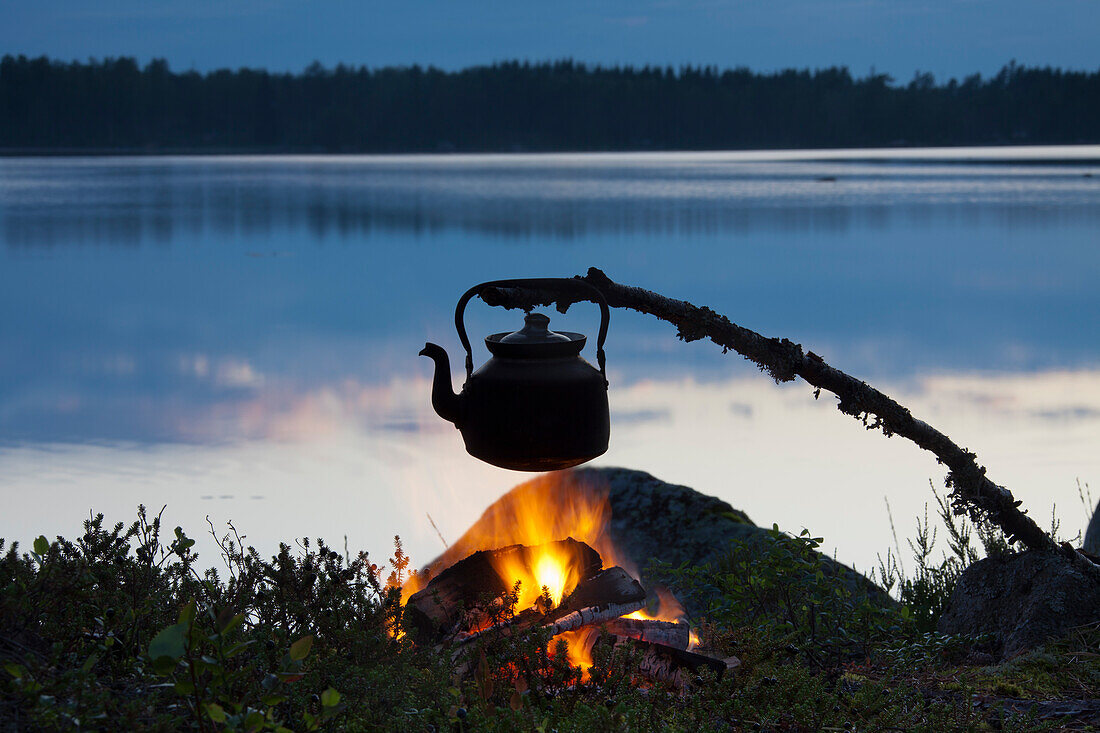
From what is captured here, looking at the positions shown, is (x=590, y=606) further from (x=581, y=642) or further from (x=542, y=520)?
(x=542, y=520)

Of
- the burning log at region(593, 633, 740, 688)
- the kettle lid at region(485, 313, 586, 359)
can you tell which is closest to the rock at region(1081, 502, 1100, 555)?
the burning log at region(593, 633, 740, 688)

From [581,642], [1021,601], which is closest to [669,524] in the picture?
[581,642]

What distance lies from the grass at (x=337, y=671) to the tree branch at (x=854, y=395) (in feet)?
2.38

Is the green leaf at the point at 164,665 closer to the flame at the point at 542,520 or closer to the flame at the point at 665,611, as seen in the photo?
the flame at the point at 665,611

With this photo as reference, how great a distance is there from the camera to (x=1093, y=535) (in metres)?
7.89

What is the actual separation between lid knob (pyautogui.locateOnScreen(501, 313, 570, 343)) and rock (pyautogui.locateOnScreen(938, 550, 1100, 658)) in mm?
3324

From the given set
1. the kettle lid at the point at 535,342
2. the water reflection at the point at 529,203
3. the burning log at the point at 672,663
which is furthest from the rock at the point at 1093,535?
the water reflection at the point at 529,203

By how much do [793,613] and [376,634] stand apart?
2.65 m

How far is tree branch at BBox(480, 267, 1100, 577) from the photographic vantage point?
5.03m

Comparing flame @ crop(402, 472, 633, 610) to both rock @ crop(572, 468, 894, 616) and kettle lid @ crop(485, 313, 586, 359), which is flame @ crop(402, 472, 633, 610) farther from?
kettle lid @ crop(485, 313, 586, 359)

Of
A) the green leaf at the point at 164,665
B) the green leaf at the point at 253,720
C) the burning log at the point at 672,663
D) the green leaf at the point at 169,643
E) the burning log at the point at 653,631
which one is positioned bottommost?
the burning log at the point at 672,663

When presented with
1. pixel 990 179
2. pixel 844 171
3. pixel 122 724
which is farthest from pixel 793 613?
pixel 844 171

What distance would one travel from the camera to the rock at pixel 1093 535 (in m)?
7.78

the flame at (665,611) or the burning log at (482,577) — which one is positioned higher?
the burning log at (482,577)
